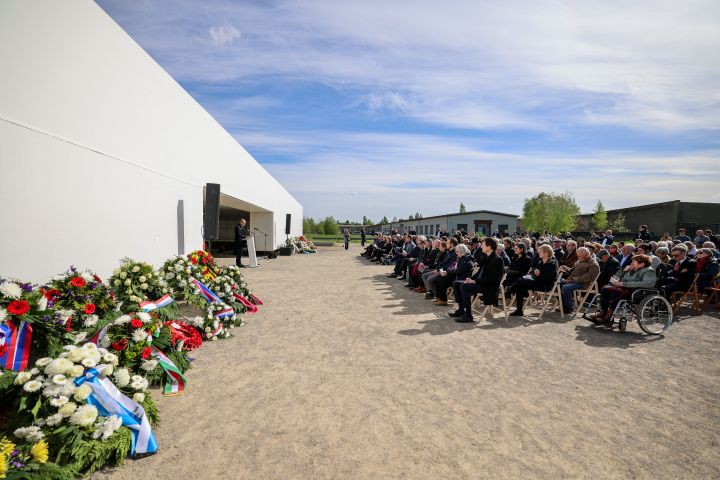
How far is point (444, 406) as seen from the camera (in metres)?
3.42

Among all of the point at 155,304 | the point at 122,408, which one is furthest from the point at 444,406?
the point at 155,304

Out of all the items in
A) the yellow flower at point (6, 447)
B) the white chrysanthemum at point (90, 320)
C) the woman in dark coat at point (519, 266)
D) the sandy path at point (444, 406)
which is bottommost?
the sandy path at point (444, 406)

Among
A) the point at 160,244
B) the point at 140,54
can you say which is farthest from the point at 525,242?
the point at 140,54

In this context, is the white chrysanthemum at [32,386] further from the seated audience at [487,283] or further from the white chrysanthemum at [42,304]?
the seated audience at [487,283]

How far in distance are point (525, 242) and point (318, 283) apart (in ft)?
20.5

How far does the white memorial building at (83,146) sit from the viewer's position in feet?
12.7

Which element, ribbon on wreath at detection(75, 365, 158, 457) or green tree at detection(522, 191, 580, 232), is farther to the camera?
green tree at detection(522, 191, 580, 232)

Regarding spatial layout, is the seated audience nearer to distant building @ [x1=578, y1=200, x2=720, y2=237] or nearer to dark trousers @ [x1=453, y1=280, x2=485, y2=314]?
dark trousers @ [x1=453, y1=280, x2=485, y2=314]

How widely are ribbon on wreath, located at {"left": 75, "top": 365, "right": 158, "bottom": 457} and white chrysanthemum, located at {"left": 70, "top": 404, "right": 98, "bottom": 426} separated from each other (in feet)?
0.44

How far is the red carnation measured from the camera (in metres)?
2.77

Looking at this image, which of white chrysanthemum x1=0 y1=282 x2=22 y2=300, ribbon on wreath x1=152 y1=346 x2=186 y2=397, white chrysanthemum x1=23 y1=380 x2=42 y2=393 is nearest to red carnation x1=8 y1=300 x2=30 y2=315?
white chrysanthemum x1=0 y1=282 x2=22 y2=300

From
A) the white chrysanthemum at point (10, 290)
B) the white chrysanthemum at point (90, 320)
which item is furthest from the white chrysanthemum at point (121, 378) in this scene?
the white chrysanthemum at point (10, 290)

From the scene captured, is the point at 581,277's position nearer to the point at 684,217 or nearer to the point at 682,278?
the point at 682,278

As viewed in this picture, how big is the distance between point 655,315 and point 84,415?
720 cm
